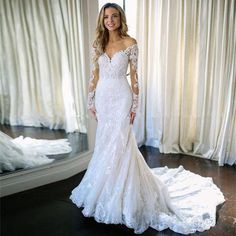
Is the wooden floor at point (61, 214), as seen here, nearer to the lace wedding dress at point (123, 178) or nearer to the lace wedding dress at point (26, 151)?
the lace wedding dress at point (123, 178)

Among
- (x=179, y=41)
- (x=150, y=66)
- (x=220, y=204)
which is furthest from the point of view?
(x=150, y=66)

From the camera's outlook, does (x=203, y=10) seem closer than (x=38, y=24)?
No

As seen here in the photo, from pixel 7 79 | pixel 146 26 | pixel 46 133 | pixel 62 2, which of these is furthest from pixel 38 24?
pixel 146 26

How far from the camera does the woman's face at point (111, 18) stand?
224 cm

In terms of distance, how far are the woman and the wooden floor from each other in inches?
3.0

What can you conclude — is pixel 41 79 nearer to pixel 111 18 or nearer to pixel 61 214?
pixel 111 18

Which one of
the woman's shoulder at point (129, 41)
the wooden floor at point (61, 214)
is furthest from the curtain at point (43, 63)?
Answer: the woman's shoulder at point (129, 41)

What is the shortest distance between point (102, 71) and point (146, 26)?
1.83 meters

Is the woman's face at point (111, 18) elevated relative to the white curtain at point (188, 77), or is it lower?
elevated

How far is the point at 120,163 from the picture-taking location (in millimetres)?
2369

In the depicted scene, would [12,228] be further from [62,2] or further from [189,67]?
[189,67]

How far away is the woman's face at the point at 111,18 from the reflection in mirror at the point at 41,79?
2.95 ft

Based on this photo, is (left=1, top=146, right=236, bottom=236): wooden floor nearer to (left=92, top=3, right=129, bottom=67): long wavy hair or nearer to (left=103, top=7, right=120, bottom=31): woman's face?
(left=92, top=3, right=129, bottom=67): long wavy hair

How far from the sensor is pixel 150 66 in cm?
401
